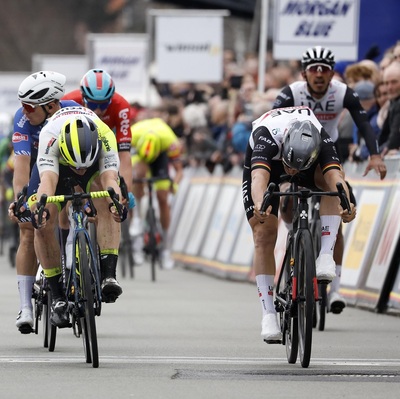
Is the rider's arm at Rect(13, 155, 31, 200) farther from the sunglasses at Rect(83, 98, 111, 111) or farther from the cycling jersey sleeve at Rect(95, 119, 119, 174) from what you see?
the sunglasses at Rect(83, 98, 111, 111)

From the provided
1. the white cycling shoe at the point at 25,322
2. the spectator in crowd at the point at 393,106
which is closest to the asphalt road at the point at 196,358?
the white cycling shoe at the point at 25,322

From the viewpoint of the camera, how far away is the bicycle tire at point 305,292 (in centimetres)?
1041

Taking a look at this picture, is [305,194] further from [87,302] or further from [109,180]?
[87,302]

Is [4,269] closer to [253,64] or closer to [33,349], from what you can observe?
[253,64]

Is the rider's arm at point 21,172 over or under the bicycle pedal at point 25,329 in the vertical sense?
over

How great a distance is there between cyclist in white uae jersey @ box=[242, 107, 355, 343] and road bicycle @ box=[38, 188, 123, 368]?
3.12 feet

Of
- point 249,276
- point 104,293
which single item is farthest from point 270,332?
point 249,276

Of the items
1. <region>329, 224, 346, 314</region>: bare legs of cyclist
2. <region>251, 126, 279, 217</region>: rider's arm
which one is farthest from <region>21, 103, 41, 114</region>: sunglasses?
<region>329, 224, 346, 314</region>: bare legs of cyclist

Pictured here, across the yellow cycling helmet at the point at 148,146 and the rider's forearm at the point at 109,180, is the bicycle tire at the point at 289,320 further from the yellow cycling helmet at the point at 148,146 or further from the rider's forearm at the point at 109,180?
the yellow cycling helmet at the point at 148,146

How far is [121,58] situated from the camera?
3481cm

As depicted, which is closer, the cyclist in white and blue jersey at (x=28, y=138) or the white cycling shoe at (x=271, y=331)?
the white cycling shoe at (x=271, y=331)

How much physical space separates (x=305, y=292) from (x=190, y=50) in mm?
18425

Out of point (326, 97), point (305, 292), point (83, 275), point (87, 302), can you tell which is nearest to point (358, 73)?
point (326, 97)

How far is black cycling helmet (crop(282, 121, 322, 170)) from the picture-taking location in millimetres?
10680
